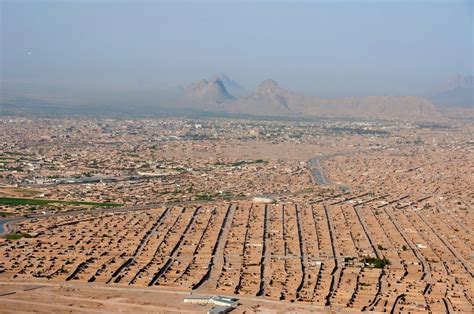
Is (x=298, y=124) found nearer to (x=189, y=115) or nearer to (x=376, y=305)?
(x=189, y=115)

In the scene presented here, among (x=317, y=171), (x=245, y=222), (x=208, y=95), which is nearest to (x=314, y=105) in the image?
(x=208, y=95)

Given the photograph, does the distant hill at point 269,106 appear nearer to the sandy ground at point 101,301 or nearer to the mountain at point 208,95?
the mountain at point 208,95

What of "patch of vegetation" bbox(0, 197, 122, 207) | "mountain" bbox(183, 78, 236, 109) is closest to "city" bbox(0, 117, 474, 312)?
"patch of vegetation" bbox(0, 197, 122, 207)

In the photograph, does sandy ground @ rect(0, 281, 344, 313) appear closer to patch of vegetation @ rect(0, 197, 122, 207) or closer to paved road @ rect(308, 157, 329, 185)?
patch of vegetation @ rect(0, 197, 122, 207)

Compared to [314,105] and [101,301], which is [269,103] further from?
[101,301]

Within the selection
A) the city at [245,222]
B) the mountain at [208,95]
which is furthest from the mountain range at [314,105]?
the city at [245,222]
